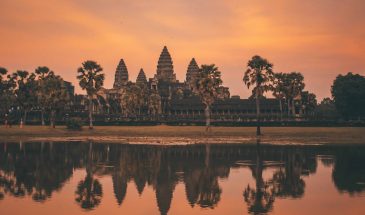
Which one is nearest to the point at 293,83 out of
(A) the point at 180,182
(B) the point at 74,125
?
(B) the point at 74,125

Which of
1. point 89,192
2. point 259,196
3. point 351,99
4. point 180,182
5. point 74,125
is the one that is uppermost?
point 351,99

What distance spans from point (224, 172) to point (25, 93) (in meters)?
84.1

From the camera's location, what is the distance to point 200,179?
28.9m

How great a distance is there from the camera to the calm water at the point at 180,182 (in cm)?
2106

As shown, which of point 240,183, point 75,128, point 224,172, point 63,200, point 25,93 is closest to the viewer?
point 63,200

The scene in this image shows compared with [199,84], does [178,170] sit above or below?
below

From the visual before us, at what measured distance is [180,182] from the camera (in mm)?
27547

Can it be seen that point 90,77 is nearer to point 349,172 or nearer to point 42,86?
point 42,86

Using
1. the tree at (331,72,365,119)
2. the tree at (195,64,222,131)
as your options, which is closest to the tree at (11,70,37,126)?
the tree at (195,64,222,131)

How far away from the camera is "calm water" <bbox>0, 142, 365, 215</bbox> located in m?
21.1

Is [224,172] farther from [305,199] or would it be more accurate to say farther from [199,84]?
[199,84]

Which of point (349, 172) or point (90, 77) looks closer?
point (349, 172)

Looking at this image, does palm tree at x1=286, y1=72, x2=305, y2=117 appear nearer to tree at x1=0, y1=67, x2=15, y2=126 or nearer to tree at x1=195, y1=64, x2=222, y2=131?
tree at x1=195, y1=64, x2=222, y2=131

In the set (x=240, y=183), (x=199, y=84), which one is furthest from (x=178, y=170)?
(x=199, y=84)
